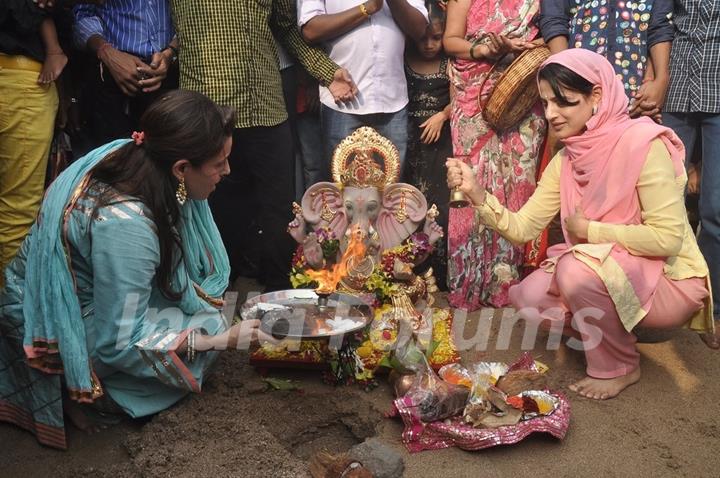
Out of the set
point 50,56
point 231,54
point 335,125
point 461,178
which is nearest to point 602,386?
point 461,178

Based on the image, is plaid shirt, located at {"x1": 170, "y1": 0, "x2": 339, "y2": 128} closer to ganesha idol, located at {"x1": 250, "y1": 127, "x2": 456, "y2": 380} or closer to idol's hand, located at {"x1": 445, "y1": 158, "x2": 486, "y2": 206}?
ganesha idol, located at {"x1": 250, "y1": 127, "x2": 456, "y2": 380}

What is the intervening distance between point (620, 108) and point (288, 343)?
6.93ft

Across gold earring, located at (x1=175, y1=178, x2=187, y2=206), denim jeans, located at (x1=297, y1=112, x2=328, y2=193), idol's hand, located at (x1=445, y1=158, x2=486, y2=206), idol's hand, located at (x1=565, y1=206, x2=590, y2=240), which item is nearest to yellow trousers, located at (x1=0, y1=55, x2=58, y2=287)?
gold earring, located at (x1=175, y1=178, x2=187, y2=206)

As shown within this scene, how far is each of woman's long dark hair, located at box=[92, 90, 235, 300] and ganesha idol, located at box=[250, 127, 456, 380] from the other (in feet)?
3.80

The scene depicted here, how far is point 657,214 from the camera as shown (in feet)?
11.3

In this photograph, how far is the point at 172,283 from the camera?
328 centimetres

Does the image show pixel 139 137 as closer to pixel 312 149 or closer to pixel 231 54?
pixel 231 54

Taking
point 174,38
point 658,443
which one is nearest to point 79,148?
point 174,38

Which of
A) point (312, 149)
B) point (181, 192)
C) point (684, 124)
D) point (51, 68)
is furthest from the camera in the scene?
point (312, 149)

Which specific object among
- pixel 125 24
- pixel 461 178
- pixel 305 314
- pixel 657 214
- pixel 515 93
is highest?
pixel 125 24

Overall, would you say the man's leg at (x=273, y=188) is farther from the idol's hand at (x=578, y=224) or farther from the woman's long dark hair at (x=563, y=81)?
the idol's hand at (x=578, y=224)

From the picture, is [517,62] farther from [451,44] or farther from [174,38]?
[174,38]

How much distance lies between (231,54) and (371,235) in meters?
1.34

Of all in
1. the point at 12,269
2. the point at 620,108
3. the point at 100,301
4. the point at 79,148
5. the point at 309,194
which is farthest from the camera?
the point at 79,148
